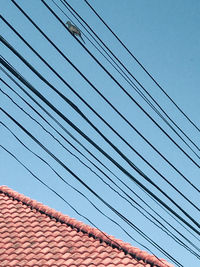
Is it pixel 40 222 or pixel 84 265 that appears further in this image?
pixel 40 222

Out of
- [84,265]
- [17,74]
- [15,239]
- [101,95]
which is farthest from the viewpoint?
[15,239]

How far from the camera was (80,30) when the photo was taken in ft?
12.5

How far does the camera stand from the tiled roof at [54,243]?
668 cm

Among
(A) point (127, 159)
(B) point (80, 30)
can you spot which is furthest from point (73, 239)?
(B) point (80, 30)

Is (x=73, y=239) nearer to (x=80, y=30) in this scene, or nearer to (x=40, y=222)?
(x=40, y=222)

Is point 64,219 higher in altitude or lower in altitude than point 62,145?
lower

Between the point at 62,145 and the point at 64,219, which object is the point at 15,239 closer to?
the point at 64,219

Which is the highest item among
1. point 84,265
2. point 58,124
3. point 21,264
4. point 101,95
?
point 101,95

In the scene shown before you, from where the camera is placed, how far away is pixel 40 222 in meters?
8.08

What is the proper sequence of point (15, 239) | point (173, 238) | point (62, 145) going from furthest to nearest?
1. point (15, 239)
2. point (173, 238)
3. point (62, 145)

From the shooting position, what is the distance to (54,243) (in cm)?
725

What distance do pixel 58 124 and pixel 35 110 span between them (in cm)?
25

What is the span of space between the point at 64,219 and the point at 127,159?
483cm

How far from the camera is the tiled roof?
263 inches
